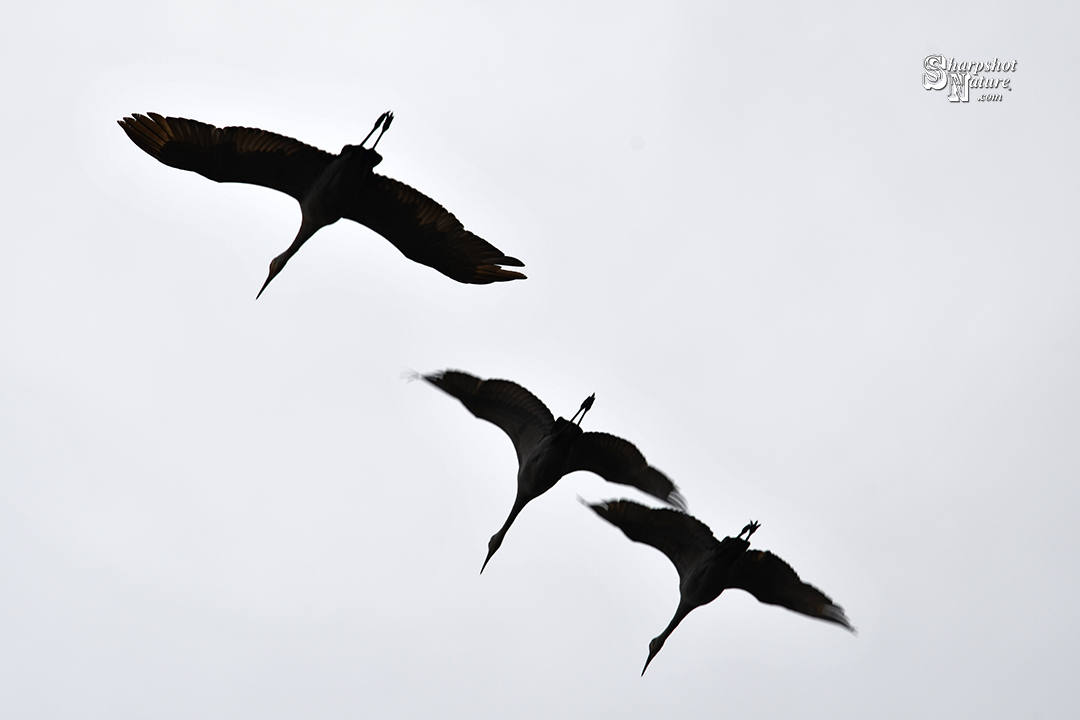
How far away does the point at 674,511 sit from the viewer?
852 inches

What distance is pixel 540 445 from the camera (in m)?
20.7

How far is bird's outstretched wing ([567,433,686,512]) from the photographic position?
68.5 feet

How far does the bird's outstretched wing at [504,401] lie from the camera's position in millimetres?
21125

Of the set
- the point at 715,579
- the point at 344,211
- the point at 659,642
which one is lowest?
the point at 659,642

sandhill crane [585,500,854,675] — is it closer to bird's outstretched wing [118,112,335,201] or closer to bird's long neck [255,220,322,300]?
bird's long neck [255,220,322,300]

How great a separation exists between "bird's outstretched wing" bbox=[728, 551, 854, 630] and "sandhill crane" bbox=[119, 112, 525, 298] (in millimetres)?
7880

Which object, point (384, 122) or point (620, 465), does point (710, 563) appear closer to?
point (620, 465)

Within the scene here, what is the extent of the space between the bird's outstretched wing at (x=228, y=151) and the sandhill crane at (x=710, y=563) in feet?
29.3

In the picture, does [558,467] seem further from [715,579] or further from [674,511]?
[715,579]

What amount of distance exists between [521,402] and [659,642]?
6658mm

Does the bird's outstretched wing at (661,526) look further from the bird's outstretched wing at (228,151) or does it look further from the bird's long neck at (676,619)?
the bird's outstretched wing at (228,151)

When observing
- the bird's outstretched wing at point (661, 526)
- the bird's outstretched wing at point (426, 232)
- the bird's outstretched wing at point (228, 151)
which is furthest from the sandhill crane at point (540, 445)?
the bird's outstretched wing at point (228, 151)

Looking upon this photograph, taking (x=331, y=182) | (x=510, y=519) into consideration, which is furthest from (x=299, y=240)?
(x=510, y=519)

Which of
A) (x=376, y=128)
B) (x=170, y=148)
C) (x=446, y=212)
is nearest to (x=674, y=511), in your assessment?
(x=446, y=212)
